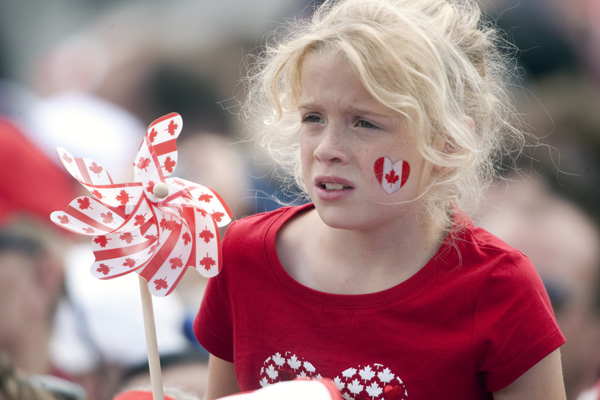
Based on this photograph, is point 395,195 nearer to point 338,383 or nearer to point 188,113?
point 338,383

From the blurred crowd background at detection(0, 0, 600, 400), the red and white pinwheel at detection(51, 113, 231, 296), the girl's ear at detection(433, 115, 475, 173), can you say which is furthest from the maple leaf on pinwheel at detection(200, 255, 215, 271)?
the blurred crowd background at detection(0, 0, 600, 400)

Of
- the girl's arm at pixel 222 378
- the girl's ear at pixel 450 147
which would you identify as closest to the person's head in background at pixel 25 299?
the girl's arm at pixel 222 378

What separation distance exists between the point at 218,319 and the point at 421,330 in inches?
13.5

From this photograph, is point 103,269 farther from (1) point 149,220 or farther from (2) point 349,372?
(2) point 349,372

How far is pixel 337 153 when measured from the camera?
3.21 feet

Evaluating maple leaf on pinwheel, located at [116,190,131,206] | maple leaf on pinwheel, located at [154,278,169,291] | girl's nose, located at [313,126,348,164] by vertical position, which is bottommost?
maple leaf on pinwheel, located at [154,278,169,291]

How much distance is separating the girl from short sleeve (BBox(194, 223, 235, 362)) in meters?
0.05

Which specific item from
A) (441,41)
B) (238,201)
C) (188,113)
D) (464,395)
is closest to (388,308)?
(464,395)

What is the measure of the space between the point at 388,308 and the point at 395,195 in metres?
0.16

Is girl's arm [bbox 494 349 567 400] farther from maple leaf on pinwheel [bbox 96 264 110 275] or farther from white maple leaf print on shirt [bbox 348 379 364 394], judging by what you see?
maple leaf on pinwheel [bbox 96 264 110 275]

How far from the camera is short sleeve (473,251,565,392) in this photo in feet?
3.21

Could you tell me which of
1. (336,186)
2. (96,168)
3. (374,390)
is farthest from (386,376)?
(96,168)

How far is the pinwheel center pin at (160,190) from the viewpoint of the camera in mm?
1039

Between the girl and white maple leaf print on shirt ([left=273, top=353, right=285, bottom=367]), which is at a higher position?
the girl
